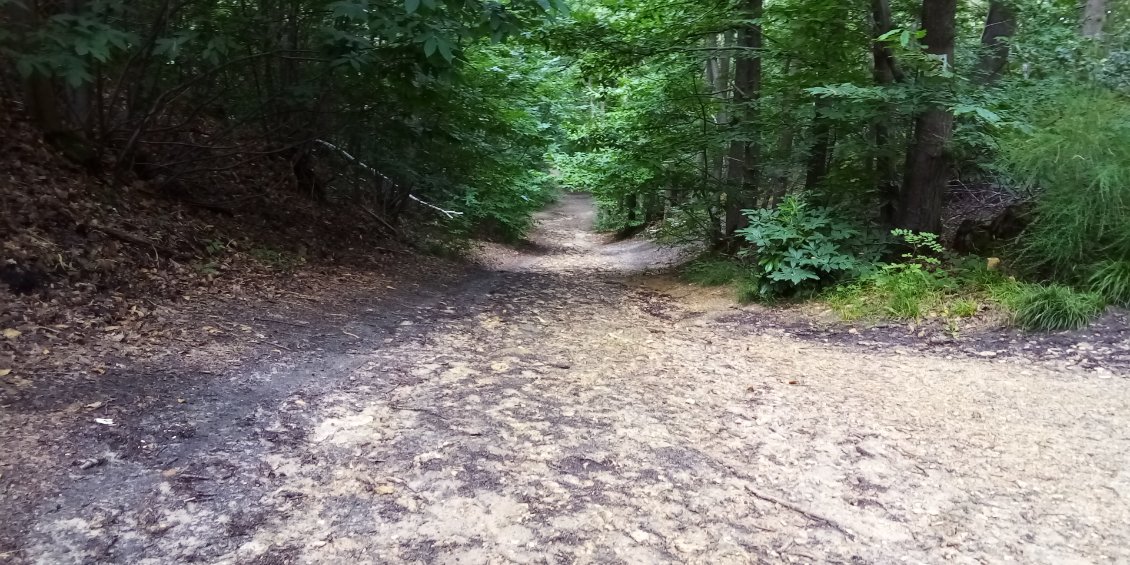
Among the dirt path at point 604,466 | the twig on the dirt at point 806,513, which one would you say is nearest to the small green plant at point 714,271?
the dirt path at point 604,466

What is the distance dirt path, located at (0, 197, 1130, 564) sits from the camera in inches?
111

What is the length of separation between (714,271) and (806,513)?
7.52m

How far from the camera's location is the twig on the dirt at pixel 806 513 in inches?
119

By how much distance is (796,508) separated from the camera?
3223mm

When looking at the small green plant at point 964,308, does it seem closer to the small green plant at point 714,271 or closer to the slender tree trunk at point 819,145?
the slender tree trunk at point 819,145

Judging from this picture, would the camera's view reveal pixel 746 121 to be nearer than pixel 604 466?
No

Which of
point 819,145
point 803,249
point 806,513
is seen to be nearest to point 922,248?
point 803,249

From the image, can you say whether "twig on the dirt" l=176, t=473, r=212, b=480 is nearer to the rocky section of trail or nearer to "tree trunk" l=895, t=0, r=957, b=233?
the rocky section of trail

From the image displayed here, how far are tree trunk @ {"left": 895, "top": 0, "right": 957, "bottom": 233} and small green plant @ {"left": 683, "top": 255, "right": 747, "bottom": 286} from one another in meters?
2.50

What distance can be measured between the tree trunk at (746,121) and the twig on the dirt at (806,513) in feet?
23.8

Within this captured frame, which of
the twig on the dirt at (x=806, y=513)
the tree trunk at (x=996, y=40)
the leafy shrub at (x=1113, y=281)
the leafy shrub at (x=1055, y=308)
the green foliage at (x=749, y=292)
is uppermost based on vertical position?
the tree trunk at (x=996, y=40)

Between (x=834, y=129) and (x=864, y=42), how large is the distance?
1.18 metres

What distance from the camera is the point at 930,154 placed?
7.78 meters

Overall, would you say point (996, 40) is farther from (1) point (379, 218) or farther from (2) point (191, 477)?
(1) point (379, 218)
